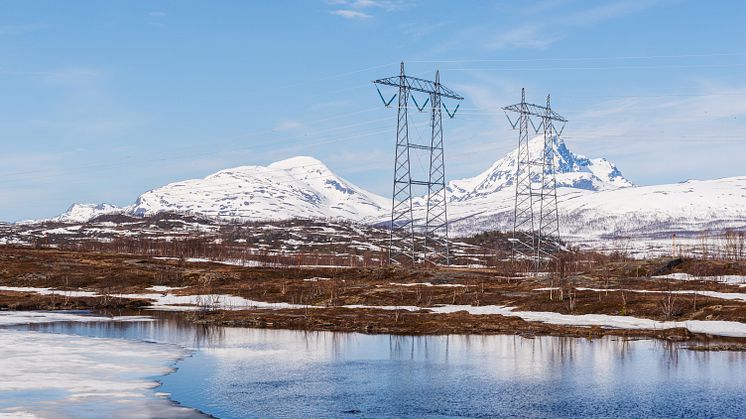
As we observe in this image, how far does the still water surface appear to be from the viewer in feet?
91.9

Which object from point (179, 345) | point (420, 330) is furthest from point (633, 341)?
point (179, 345)

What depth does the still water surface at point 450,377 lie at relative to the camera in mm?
28016

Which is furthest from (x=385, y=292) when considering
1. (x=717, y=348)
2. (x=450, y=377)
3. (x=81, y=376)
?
(x=81, y=376)

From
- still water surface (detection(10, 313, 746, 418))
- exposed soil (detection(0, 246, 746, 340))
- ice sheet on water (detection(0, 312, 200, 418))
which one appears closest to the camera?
ice sheet on water (detection(0, 312, 200, 418))

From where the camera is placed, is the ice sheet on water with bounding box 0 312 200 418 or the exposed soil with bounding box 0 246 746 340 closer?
the ice sheet on water with bounding box 0 312 200 418

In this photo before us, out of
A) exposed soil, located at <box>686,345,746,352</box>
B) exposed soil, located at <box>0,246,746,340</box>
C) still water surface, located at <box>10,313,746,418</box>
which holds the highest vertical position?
exposed soil, located at <box>0,246,746,340</box>

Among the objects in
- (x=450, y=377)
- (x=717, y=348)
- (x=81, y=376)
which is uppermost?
(x=717, y=348)

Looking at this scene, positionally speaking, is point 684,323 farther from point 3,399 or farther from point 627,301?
point 3,399

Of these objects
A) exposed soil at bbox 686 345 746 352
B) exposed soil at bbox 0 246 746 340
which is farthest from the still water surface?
exposed soil at bbox 0 246 746 340

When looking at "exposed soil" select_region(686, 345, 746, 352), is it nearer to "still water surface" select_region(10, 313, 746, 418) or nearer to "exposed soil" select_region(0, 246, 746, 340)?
"still water surface" select_region(10, 313, 746, 418)

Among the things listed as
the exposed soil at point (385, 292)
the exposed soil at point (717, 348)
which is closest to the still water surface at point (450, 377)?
the exposed soil at point (717, 348)

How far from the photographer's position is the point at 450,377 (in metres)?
34.8

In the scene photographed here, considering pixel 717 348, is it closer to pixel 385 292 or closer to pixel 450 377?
pixel 450 377

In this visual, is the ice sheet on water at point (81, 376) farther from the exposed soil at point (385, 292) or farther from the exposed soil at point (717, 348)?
the exposed soil at point (717, 348)
